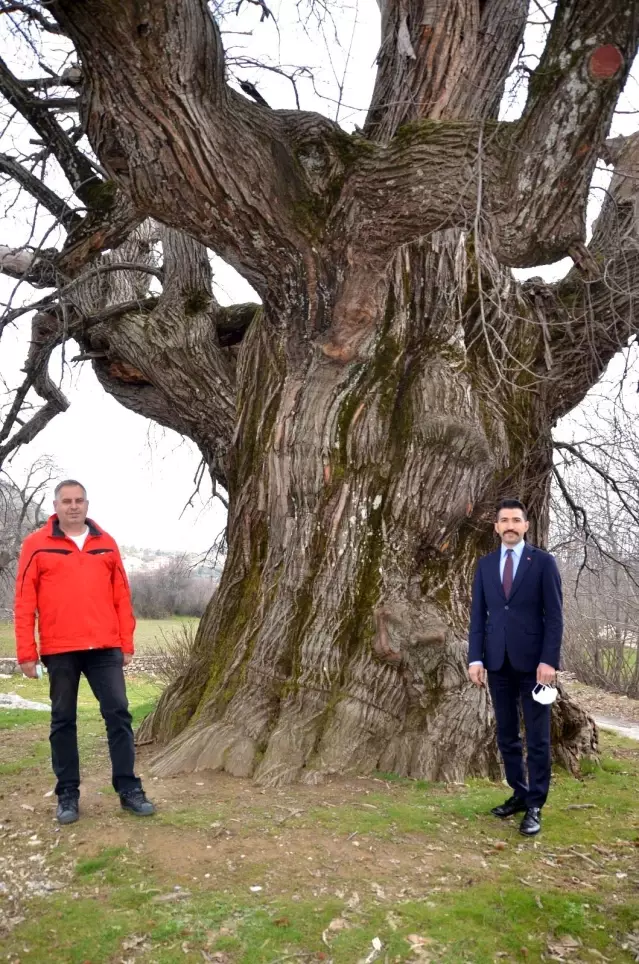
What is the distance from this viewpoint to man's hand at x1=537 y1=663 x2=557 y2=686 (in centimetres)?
399

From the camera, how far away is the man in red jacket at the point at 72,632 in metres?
4.13

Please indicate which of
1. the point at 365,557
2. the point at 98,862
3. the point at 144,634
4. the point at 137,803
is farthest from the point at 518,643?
the point at 144,634

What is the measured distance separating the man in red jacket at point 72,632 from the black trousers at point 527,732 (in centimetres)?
195

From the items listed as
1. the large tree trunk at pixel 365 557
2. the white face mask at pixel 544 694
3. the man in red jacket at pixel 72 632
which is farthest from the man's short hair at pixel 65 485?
the white face mask at pixel 544 694

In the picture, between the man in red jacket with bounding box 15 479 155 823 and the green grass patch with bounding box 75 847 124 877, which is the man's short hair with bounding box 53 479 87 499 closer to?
the man in red jacket with bounding box 15 479 155 823

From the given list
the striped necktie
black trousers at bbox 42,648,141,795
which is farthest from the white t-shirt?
the striped necktie

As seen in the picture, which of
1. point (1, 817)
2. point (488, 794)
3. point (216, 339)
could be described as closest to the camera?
point (1, 817)

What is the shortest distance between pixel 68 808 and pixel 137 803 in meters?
0.37

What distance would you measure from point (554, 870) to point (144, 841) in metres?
1.94

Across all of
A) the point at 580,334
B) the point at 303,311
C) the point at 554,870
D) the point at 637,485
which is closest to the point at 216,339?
the point at 303,311

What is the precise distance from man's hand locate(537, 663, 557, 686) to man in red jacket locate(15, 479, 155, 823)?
2.14 metres

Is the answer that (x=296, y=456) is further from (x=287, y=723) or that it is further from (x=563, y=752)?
(x=563, y=752)

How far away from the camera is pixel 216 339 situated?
714 centimetres

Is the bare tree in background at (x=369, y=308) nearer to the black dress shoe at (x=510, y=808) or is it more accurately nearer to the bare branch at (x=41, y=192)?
the bare branch at (x=41, y=192)
